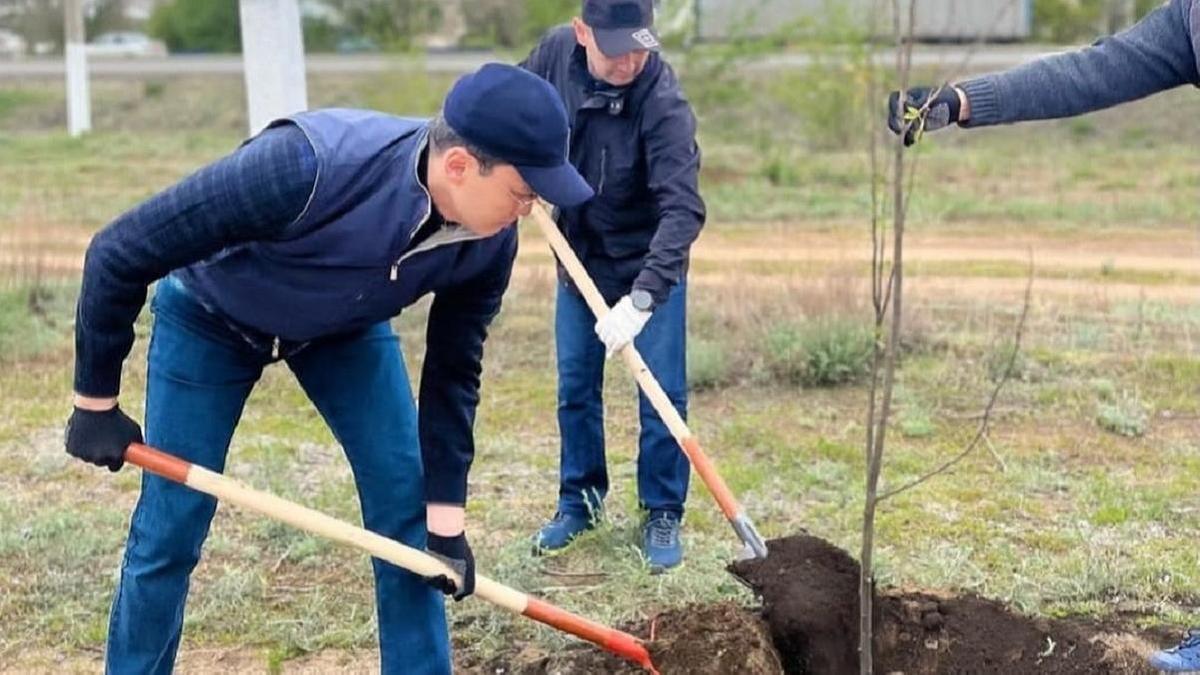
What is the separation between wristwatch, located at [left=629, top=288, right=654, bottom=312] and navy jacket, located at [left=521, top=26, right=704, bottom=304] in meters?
0.08

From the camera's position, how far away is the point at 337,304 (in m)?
2.92

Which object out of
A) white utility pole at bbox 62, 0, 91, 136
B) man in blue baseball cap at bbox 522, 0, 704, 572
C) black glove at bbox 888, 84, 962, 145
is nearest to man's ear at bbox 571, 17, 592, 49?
man in blue baseball cap at bbox 522, 0, 704, 572

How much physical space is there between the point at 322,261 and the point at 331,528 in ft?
2.01

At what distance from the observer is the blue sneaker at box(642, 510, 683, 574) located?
14.9 ft

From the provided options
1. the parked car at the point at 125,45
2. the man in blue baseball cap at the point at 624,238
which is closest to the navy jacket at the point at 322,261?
the man in blue baseball cap at the point at 624,238

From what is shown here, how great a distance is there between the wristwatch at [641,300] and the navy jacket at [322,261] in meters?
1.00

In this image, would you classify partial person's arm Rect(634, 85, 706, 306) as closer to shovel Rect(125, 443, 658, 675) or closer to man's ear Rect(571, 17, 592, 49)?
man's ear Rect(571, 17, 592, 49)

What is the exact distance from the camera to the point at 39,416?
638 cm

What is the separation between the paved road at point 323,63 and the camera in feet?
74.1

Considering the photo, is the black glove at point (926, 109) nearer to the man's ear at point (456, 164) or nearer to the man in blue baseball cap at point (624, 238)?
the man's ear at point (456, 164)

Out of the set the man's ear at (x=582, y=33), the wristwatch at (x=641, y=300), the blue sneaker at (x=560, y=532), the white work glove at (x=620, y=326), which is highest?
the man's ear at (x=582, y=33)

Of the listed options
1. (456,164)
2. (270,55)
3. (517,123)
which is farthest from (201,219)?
(270,55)

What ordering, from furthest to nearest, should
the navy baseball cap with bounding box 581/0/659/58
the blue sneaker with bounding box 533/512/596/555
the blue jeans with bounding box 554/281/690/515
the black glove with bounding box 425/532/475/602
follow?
the blue sneaker with bounding box 533/512/596/555 → the blue jeans with bounding box 554/281/690/515 → the navy baseball cap with bounding box 581/0/659/58 → the black glove with bounding box 425/532/475/602

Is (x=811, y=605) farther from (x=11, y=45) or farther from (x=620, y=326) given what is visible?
(x=11, y=45)
